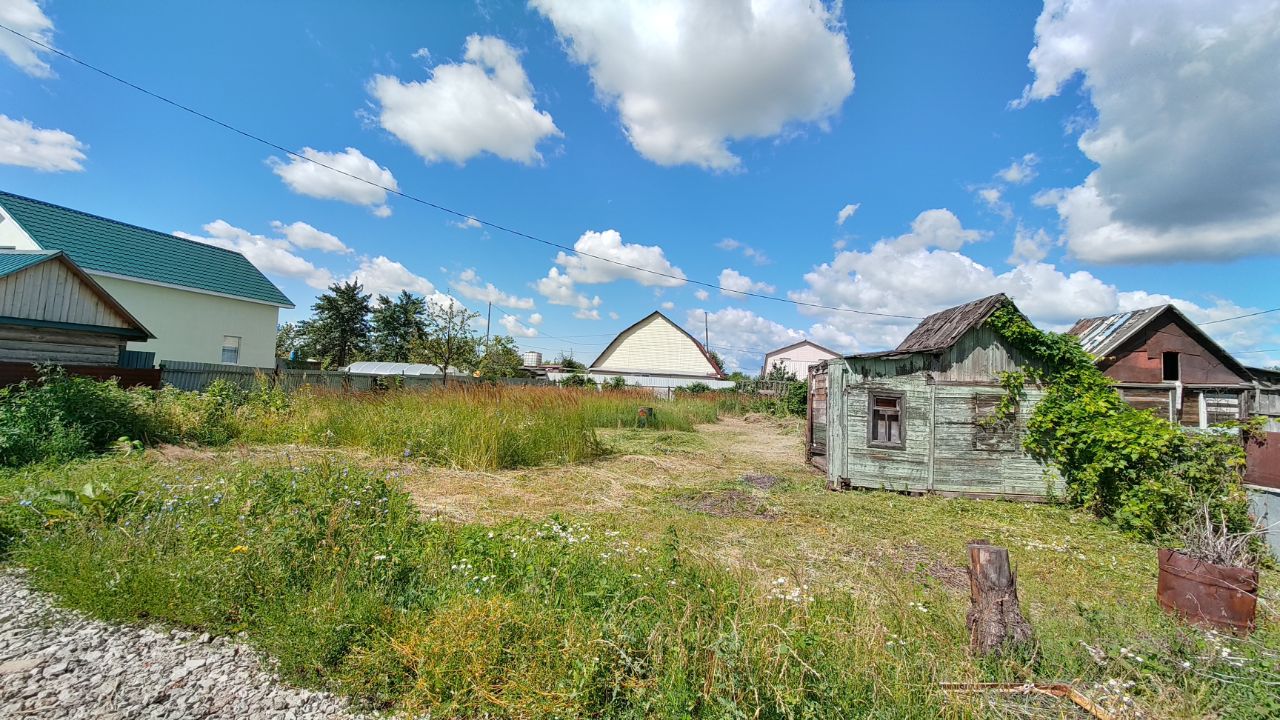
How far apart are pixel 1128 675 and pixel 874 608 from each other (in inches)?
45.5

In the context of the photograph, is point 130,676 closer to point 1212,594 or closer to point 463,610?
point 463,610

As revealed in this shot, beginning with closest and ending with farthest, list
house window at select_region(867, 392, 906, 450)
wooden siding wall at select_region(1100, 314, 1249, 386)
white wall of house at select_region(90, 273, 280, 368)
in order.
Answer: house window at select_region(867, 392, 906, 450) → wooden siding wall at select_region(1100, 314, 1249, 386) → white wall of house at select_region(90, 273, 280, 368)

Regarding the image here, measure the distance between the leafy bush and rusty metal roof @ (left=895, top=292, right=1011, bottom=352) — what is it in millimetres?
11796

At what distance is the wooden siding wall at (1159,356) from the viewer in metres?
13.3

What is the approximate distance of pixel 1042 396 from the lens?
25.1 ft

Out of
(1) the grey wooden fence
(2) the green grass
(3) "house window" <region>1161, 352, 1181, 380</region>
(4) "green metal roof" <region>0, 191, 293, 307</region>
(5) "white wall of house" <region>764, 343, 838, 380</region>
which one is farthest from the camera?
(5) "white wall of house" <region>764, 343, 838, 380</region>

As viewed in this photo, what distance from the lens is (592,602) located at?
2.80 m

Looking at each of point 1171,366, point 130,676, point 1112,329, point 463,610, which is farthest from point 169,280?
point 1171,366

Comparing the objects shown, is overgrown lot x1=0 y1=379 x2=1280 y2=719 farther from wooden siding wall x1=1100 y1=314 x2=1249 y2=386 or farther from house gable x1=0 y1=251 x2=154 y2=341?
wooden siding wall x1=1100 y1=314 x2=1249 y2=386

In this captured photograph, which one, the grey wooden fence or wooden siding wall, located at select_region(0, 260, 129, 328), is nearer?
wooden siding wall, located at select_region(0, 260, 129, 328)

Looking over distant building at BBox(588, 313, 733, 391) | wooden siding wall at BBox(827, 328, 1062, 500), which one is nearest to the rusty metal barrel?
wooden siding wall at BBox(827, 328, 1062, 500)

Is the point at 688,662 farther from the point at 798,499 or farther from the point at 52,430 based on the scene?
the point at 52,430

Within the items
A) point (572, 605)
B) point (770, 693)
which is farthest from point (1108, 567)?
point (572, 605)

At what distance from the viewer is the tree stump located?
8.46 ft
